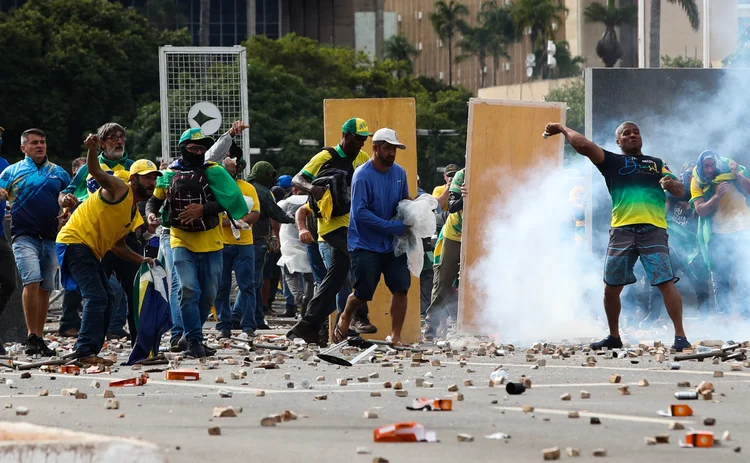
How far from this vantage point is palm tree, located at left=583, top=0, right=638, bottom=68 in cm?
8288

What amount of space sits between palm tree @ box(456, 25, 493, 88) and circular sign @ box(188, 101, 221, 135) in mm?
92592

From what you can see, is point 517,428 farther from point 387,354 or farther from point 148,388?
point 387,354

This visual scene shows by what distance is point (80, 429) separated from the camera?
6457 mm

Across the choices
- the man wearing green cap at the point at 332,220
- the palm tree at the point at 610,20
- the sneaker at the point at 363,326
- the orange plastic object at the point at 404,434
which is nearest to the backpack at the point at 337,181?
the man wearing green cap at the point at 332,220

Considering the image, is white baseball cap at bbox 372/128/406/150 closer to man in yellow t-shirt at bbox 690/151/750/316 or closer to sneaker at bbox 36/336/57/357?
sneaker at bbox 36/336/57/357

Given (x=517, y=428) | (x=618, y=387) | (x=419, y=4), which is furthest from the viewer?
(x=419, y=4)

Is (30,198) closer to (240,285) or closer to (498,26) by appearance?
(240,285)

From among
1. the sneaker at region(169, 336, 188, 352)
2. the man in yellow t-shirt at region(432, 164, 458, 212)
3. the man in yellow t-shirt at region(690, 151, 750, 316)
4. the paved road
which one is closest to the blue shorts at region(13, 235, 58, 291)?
A: the sneaker at region(169, 336, 188, 352)

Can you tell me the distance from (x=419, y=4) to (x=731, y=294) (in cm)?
11634

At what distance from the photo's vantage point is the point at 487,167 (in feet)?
42.1

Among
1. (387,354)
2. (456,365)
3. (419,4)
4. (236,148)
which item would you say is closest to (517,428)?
(456,365)

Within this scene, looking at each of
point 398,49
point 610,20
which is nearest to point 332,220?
point 610,20

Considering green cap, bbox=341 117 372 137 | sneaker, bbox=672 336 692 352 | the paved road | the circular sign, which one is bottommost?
sneaker, bbox=672 336 692 352

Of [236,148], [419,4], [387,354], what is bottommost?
[387,354]
